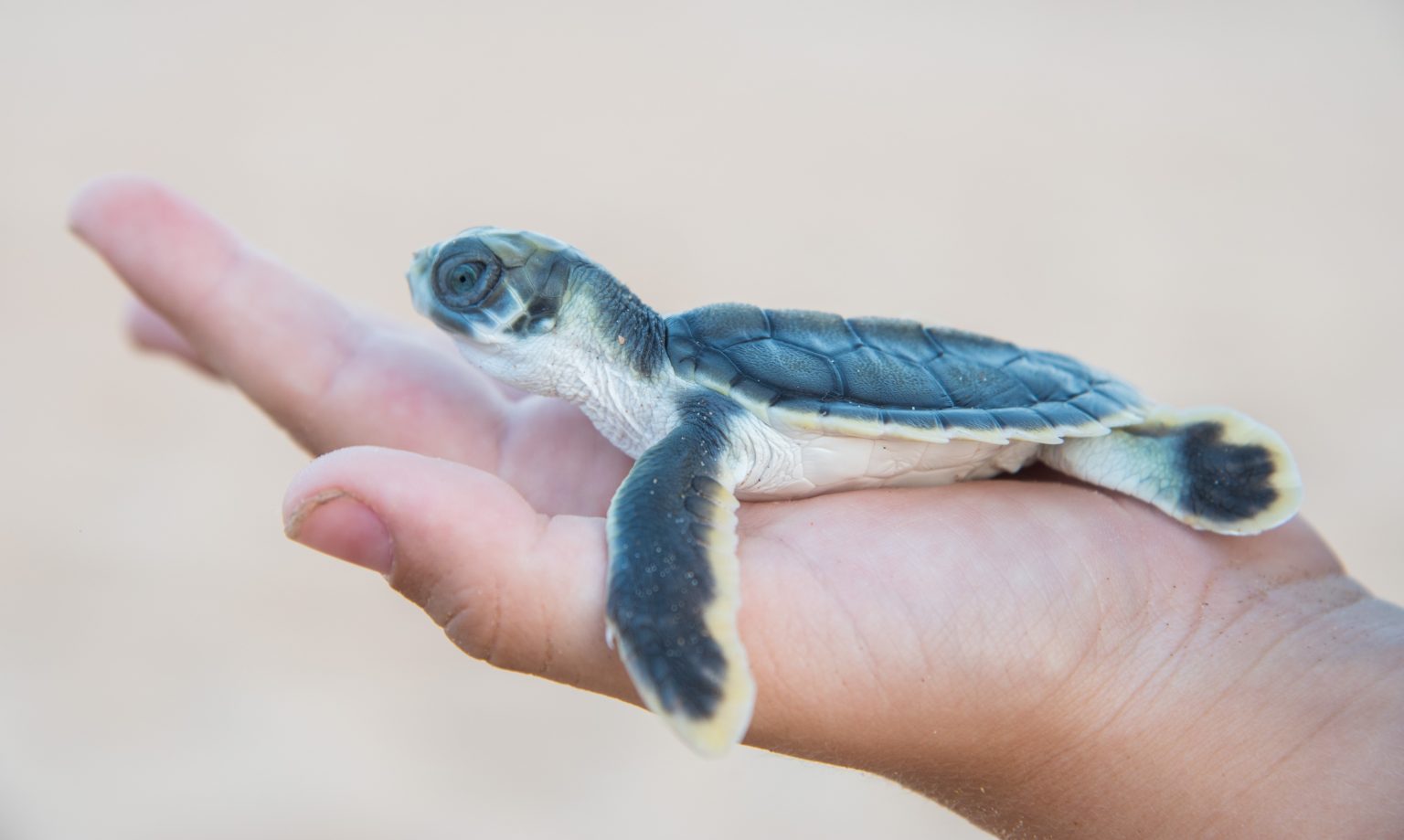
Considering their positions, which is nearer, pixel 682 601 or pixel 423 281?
pixel 682 601

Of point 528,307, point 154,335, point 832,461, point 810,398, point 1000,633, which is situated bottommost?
point 1000,633

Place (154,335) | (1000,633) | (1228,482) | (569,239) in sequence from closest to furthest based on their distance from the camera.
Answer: (1000,633), (1228,482), (154,335), (569,239)

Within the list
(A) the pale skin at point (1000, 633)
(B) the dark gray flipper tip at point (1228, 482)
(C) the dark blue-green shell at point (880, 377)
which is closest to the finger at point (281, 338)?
(A) the pale skin at point (1000, 633)

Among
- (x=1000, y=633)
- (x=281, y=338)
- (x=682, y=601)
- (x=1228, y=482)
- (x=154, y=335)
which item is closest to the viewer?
(x=682, y=601)

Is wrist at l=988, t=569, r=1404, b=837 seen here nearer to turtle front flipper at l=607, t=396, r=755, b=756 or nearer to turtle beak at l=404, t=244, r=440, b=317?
turtle front flipper at l=607, t=396, r=755, b=756

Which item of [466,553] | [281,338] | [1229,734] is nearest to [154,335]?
[281,338]

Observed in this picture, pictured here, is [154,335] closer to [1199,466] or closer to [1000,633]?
[1000,633]

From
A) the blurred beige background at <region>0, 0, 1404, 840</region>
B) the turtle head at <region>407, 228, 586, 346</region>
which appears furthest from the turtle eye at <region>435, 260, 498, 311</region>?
the blurred beige background at <region>0, 0, 1404, 840</region>

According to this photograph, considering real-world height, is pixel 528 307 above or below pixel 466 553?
above
